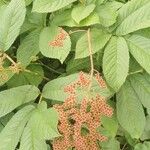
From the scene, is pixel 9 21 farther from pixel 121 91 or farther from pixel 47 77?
pixel 121 91

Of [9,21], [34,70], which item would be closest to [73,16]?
[9,21]

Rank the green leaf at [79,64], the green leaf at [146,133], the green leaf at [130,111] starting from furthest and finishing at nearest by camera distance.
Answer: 1. the green leaf at [146,133]
2. the green leaf at [79,64]
3. the green leaf at [130,111]

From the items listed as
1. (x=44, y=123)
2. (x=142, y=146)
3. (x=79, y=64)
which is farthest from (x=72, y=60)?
(x=142, y=146)

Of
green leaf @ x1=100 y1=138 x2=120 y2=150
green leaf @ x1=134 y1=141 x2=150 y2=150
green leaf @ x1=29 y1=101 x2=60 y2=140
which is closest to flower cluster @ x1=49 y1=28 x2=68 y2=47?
green leaf @ x1=29 y1=101 x2=60 y2=140

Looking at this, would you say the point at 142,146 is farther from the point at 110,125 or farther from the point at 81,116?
the point at 81,116

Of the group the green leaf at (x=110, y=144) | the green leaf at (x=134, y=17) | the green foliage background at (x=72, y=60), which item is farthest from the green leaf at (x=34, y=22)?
the green leaf at (x=110, y=144)

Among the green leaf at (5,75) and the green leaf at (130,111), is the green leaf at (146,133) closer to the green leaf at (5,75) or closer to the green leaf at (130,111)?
the green leaf at (130,111)

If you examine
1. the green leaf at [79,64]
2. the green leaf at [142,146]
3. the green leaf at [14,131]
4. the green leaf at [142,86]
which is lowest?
the green leaf at [142,146]
